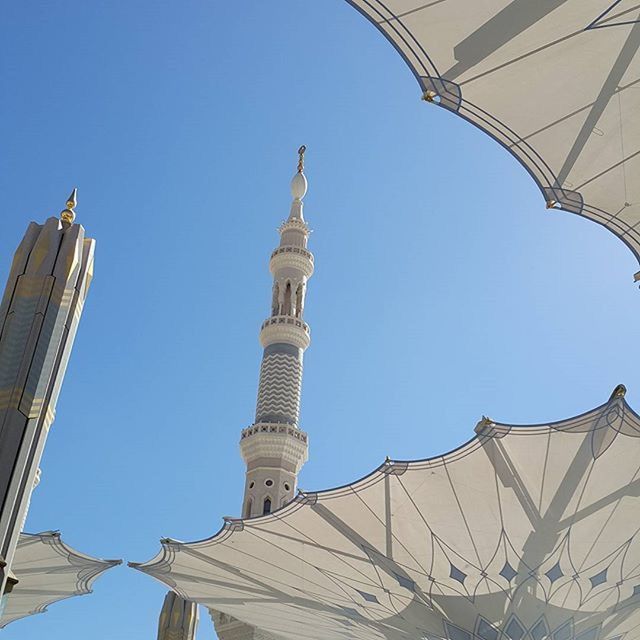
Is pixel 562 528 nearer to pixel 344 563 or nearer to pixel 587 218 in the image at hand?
pixel 344 563

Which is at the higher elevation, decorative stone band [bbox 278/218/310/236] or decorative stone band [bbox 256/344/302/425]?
decorative stone band [bbox 278/218/310/236]

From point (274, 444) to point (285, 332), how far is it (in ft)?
14.4

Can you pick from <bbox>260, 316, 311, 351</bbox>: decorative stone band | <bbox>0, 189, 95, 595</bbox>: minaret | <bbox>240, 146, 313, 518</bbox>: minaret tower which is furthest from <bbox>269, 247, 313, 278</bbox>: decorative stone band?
<bbox>0, 189, 95, 595</bbox>: minaret

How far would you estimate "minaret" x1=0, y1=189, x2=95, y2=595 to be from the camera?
717cm

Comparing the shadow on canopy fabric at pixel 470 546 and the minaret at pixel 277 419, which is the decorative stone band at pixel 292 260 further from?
the shadow on canopy fabric at pixel 470 546

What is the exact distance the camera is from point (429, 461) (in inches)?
580

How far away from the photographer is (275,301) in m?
32.7

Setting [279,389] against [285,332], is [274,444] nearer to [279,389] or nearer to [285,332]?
[279,389]

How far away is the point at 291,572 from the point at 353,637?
2523 millimetres

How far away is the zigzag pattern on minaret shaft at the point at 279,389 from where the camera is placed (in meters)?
29.2

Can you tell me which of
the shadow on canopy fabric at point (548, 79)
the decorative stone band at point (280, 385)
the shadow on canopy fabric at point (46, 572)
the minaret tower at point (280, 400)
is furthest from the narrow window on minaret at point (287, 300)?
the shadow on canopy fabric at point (548, 79)

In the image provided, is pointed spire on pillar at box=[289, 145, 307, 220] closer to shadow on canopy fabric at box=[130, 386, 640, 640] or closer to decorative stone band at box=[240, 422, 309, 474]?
decorative stone band at box=[240, 422, 309, 474]

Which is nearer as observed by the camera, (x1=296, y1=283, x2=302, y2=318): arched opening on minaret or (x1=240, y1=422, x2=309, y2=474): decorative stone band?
(x1=240, y1=422, x2=309, y2=474): decorative stone band

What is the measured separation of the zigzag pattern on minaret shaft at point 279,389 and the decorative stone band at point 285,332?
69 centimetres
